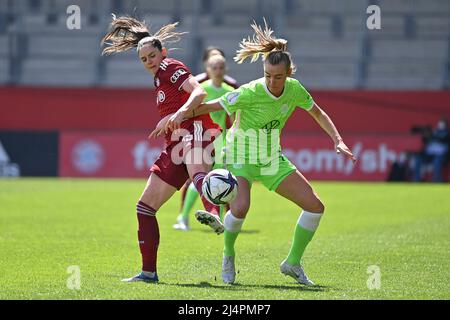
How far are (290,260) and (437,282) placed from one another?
1244 mm

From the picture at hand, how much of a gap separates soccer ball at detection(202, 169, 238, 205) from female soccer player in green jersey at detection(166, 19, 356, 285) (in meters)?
0.35

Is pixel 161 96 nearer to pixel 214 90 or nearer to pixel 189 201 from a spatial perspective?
pixel 214 90

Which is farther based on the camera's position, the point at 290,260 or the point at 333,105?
the point at 333,105

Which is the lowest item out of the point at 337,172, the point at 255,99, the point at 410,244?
the point at 337,172

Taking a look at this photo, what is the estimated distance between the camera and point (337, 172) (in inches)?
1026

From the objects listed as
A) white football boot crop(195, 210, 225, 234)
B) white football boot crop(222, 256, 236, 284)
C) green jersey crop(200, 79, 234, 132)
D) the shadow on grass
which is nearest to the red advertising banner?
green jersey crop(200, 79, 234, 132)

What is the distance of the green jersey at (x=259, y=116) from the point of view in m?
8.30

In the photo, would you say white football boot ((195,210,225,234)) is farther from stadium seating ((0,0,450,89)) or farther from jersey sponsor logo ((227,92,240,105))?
stadium seating ((0,0,450,89))

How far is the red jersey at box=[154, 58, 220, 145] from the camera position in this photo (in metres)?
8.52

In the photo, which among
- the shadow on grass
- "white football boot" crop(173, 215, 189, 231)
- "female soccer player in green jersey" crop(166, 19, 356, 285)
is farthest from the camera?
"white football boot" crop(173, 215, 189, 231)

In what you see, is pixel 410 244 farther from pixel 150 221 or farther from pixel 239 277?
pixel 150 221

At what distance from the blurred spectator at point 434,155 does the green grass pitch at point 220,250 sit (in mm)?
5614
